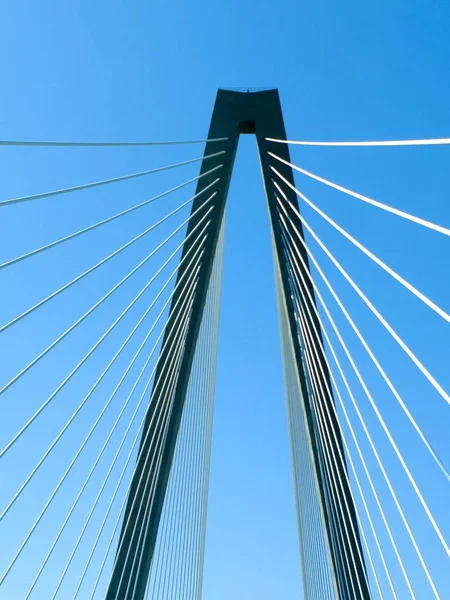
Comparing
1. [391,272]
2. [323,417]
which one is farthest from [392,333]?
[323,417]

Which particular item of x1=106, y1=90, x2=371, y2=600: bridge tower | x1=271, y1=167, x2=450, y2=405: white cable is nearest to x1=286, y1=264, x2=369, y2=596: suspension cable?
x1=106, y1=90, x2=371, y2=600: bridge tower

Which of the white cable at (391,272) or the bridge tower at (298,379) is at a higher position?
the bridge tower at (298,379)

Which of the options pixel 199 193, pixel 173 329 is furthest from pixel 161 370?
pixel 199 193

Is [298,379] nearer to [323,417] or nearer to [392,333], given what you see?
[323,417]

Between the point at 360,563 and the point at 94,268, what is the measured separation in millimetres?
7709

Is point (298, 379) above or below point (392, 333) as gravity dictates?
above

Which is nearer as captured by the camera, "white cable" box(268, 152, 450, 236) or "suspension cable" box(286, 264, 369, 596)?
"white cable" box(268, 152, 450, 236)

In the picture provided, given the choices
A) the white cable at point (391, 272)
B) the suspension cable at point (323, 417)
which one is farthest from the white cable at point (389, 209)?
the suspension cable at point (323, 417)

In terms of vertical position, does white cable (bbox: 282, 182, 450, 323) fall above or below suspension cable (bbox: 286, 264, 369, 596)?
below

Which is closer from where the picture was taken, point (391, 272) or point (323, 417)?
point (391, 272)

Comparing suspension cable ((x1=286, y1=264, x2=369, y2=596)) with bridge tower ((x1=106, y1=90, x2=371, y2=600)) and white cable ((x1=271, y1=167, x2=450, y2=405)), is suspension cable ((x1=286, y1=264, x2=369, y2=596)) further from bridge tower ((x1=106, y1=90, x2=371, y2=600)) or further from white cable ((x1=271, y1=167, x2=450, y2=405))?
white cable ((x1=271, y1=167, x2=450, y2=405))

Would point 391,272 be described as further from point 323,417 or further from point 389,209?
point 323,417

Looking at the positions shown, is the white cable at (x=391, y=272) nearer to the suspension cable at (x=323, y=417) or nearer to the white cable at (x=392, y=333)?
the white cable at (x=392, y=333)

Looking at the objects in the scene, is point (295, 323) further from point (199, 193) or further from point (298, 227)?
point (199, 193)
